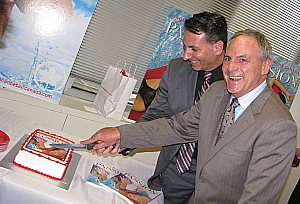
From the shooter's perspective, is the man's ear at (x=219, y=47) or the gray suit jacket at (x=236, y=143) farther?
the man's ear at (x=219, y=47)

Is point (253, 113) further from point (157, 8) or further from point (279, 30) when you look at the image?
point (279, 30)

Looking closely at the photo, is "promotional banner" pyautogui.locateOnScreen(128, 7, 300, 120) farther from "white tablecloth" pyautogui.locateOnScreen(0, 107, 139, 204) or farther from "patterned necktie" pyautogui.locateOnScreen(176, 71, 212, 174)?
"white tablecloth" pyautogui.locateOnScreen(0, 107, 139, 204)

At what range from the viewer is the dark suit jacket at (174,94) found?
6.64 ft

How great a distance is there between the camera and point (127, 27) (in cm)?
310

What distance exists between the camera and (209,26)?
2.11 metres

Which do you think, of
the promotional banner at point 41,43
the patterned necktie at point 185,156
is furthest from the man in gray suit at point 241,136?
the promotional banner at point 41,43

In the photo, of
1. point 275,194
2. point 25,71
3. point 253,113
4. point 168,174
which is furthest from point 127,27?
point 275,194

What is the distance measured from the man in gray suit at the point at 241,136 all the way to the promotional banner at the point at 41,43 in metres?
1.07

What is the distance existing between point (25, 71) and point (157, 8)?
4.76ft

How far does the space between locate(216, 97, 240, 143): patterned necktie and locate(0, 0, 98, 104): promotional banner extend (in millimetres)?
1455

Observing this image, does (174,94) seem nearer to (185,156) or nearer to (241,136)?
(185,156)

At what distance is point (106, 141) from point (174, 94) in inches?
25.8

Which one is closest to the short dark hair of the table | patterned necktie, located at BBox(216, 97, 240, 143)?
patterned necktie, located at BBox(216, 97, 240, 143)

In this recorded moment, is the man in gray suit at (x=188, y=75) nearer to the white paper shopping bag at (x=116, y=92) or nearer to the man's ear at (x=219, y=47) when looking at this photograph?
the man's ear at (x=219, y=47)
